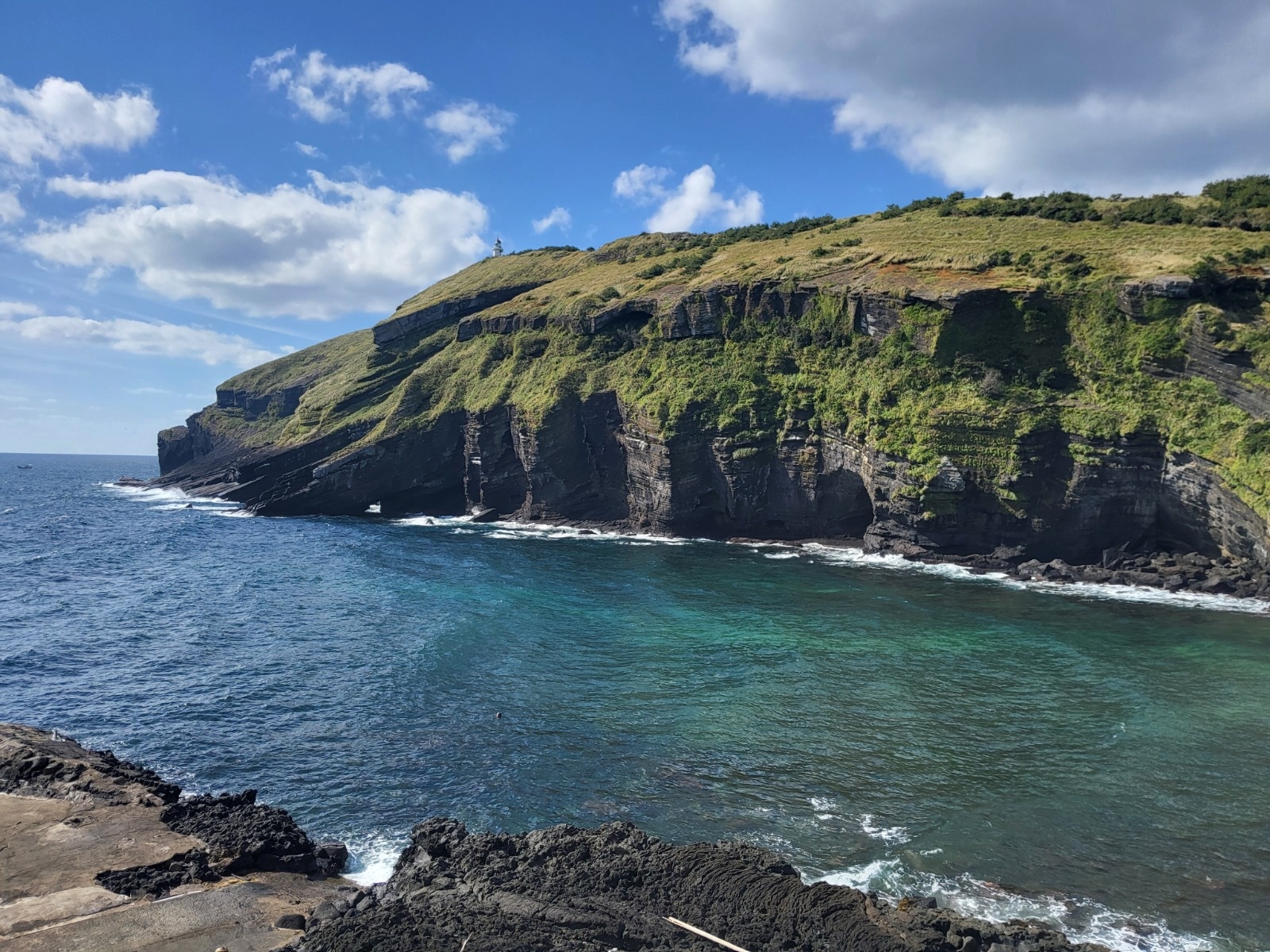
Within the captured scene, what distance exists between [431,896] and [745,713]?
48.9 feet

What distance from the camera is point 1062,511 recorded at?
5275cm

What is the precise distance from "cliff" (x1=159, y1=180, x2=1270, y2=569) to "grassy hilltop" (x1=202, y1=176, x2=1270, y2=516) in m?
0.22

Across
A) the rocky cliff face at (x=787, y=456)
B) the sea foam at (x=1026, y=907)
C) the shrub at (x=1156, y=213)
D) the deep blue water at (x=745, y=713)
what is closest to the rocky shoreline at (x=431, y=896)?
the sea foam at (x=1026, y=907)

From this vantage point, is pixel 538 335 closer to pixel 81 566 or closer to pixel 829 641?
pixel 81 566

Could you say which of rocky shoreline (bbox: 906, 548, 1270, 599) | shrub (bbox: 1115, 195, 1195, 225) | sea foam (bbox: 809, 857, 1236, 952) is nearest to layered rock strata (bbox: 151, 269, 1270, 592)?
rocky shoreline (bbox: 906, 548, 1270, 599)

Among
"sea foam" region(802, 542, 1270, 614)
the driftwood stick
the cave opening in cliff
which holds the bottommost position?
the driftwood stick

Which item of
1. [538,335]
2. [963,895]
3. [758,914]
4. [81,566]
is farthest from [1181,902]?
[538,335]

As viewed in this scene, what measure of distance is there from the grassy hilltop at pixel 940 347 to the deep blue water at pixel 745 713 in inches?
521

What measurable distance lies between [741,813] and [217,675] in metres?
24.9

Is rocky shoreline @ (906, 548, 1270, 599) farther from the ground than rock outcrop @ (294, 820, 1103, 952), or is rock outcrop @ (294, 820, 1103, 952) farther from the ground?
rocky shoreline @ (906, 548, 1270, 599)

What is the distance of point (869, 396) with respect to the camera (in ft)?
202

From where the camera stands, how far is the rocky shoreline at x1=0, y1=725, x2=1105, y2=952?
14375 millimetres

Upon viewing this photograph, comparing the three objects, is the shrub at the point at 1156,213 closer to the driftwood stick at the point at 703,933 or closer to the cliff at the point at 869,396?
the cliff at the point at 869,396

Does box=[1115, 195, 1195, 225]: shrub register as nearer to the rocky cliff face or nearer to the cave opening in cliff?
the rocky cliff face
